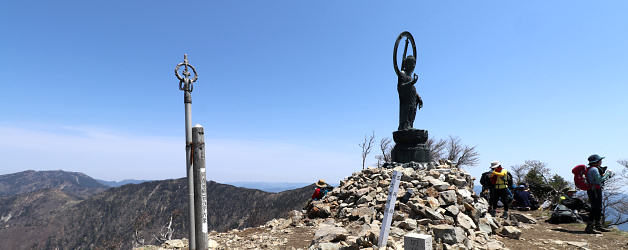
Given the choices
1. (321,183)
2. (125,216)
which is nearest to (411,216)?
(321,183)

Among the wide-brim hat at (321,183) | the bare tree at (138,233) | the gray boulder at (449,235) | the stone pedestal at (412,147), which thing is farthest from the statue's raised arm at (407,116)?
the bare tree at (138,233)

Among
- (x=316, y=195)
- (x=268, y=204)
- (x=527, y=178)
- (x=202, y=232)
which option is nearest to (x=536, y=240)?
(x=316, y=195)

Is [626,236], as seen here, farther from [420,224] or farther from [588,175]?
[420,224]

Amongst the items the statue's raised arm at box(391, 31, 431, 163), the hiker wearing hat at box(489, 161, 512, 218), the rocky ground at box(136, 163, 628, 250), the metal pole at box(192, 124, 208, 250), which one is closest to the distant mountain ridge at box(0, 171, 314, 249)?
the statue's raised arm at box(391, 31, 431, 163)

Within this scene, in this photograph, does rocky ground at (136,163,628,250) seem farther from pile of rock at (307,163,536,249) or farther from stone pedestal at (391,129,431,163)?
stone pedestal at (391,129,431,163)

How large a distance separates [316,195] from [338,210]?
2.63m

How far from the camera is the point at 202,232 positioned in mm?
4660

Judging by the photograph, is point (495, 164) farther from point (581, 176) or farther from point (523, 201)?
point (523, 201)

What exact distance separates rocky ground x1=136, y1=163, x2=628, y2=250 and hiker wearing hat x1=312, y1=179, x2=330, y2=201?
3.90 feet

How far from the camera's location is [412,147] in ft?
42.8

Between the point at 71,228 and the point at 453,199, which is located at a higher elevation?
the point at 453,199

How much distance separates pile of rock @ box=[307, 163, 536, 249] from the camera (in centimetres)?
582

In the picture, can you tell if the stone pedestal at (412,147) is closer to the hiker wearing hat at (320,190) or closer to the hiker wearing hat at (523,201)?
the hiker wearing hat at (320,190)

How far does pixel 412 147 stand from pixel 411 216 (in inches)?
246
